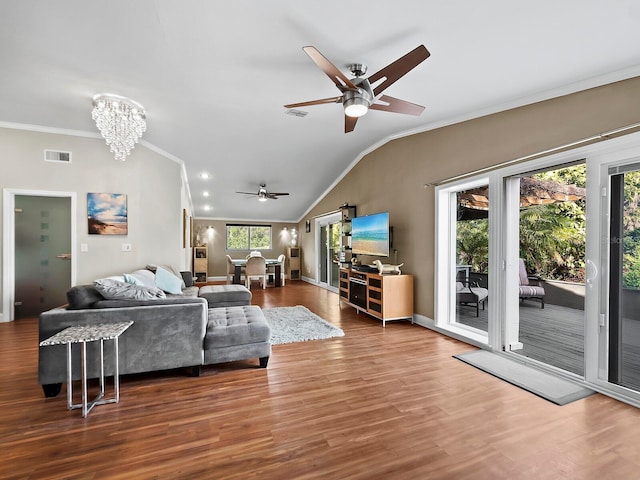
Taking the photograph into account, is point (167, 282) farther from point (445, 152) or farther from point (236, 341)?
point (445, 152)

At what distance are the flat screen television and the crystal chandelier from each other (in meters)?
3.53

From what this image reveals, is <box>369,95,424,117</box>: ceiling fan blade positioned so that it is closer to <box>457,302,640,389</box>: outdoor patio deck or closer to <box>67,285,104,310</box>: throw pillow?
<box>457,302,640,389</box>: outdoor patio deck

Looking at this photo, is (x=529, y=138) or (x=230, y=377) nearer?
(x=230, y=377)

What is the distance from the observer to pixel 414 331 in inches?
164

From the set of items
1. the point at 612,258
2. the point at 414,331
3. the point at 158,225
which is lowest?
the point at 414,331

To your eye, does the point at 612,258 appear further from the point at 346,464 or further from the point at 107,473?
the point at 107,473

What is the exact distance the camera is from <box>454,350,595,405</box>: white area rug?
2.39 m

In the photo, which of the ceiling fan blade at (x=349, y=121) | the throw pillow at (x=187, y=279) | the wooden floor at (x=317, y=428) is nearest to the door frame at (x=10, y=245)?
the throw pillow at (x=187, y=279)

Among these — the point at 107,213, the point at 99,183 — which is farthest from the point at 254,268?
the point at 99,183

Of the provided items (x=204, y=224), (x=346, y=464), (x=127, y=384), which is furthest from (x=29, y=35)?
(x=204, y=224)

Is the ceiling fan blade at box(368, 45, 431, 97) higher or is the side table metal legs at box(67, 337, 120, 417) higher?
the ceiling fan blade at box(368, 45, 431, 97)

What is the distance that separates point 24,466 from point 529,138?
177 inches

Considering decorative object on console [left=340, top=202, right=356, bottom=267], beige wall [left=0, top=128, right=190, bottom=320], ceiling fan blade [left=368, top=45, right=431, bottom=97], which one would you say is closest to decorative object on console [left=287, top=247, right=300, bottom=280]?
decorative object on console [left=340, top=202, right=356, bottom=267]

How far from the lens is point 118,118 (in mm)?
3477
